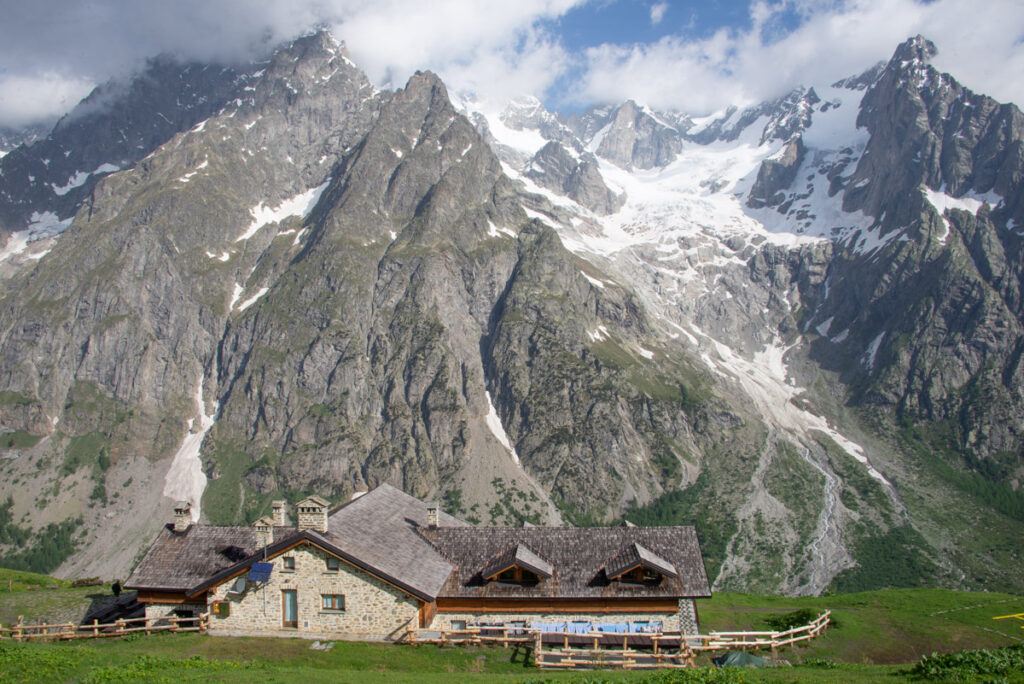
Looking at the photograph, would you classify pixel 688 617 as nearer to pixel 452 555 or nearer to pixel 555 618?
pixel 555 618

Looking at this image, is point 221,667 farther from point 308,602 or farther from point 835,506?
point 835,506

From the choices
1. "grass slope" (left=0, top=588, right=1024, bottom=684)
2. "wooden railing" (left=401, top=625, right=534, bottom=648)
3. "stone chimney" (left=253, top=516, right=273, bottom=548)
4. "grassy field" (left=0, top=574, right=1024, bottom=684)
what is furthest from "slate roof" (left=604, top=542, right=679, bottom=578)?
"stone chimney" (left=253, top=516, right=273, bottom=548)

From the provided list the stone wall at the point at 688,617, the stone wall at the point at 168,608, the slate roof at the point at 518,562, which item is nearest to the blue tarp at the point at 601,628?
the stone wall at the point at 688,617

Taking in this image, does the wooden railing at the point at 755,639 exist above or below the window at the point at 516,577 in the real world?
below

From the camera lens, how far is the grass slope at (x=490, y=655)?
28641mm

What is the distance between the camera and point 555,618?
42531 millimetres

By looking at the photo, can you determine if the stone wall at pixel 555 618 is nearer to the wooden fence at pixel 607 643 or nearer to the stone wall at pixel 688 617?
the stone wall at pixel 688 617

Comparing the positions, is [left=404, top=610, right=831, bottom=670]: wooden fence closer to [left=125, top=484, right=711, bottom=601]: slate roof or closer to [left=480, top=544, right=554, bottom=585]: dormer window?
[left=125, top=484, right=711, bottom=601]: slate roof

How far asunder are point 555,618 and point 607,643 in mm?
4498

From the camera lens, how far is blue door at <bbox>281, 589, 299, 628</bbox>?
4044 centimetres

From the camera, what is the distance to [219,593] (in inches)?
1603

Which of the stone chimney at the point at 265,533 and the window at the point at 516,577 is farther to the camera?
the window at the point at 516,577

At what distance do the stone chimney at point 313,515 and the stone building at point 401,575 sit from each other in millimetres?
62

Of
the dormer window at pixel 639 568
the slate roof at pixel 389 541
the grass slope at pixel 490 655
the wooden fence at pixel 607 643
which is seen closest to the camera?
the grass slope at pixel 490 655
